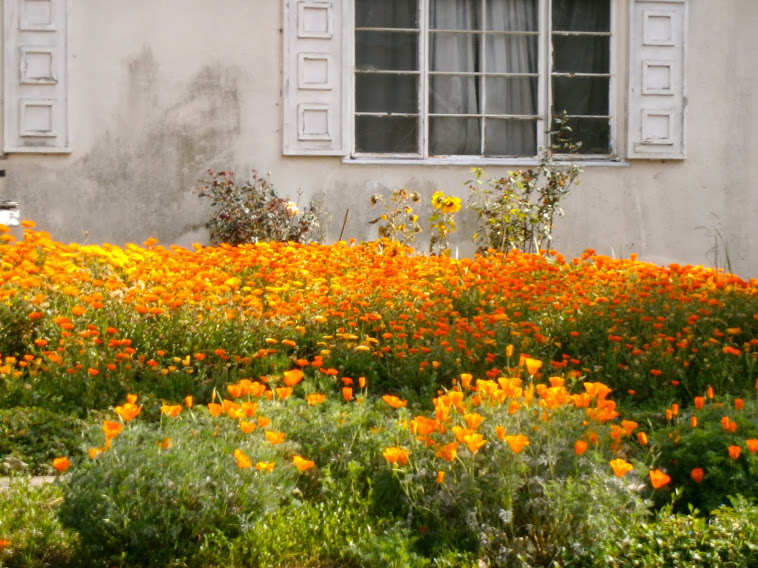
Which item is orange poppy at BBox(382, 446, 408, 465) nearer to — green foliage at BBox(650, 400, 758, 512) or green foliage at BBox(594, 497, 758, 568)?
green foliage at BBox(594, 497, 758, 568)

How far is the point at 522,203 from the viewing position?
8.33 meters

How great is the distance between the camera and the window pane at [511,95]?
905cm

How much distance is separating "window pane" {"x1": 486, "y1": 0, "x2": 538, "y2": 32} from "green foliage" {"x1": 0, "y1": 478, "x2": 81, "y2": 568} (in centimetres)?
661

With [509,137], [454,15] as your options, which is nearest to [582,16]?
[454,15]

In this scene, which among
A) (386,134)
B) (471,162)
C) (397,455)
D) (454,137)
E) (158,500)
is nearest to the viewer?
(158,500)

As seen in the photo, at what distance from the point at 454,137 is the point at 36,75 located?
3.38 meters

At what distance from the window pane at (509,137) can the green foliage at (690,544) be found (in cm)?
605

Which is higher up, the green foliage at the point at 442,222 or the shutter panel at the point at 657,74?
the shutter panel at the point at 657,74

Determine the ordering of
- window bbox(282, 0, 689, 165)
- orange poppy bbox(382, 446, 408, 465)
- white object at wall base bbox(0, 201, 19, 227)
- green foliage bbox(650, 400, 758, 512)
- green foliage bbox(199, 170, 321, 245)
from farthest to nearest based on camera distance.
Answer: window bbox(282, 0, 689, 165), green foliage bbox(199, 170, 321, 245), white object at wall base bbox(0, 201, 19, 227), green foliage bbox(650, 400, 758, 512), orange poppy bbox(382, 446, 408, 465)

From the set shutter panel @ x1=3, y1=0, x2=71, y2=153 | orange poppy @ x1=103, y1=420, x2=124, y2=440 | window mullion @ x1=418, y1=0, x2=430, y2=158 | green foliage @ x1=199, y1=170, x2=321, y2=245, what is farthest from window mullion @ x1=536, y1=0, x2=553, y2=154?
orange poppy @ x1=103, y1=420, x2=124, y2=440

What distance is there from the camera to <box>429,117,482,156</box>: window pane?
8.94 meters

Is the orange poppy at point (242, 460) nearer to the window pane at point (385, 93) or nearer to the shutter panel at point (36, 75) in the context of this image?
the shutter panel at point (36, 75)

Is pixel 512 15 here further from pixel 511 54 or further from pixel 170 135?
pixel 170 135

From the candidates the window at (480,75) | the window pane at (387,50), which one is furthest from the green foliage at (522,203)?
the window pane at (387,50)
